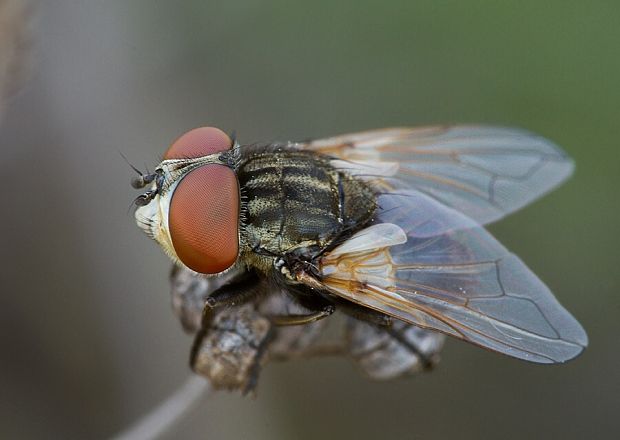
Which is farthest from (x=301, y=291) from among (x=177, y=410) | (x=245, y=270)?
(x=177, y=410)

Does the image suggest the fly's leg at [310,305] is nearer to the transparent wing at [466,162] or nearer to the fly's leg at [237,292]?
the fly's leg at [237,292]

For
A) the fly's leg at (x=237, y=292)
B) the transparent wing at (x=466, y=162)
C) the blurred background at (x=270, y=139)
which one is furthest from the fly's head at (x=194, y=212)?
the blurred background at (x=270, y=139)

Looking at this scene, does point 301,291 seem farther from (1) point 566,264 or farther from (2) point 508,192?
(1) point 566,264

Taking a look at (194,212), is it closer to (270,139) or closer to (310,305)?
(310,305)

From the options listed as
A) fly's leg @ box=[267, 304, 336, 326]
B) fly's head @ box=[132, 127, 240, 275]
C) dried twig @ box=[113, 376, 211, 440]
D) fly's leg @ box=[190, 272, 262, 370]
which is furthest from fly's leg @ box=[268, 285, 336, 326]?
dried twig @ box=[113, 376, 211, 440]

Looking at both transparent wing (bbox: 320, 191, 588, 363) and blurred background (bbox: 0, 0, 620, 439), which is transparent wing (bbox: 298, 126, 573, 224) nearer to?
transparent wing (bbox: 320, 191, 588, 363)

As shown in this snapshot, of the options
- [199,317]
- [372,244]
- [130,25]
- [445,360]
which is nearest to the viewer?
[372,244]

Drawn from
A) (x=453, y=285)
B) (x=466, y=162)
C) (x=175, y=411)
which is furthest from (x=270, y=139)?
(x=453, y=285)

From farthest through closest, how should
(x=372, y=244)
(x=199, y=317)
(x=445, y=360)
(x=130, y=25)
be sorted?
(x=130, y=25) → (x=445, y=360) → (x=199, y=317) → (x=372, y=244)
